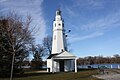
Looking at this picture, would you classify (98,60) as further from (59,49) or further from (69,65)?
(59,49)

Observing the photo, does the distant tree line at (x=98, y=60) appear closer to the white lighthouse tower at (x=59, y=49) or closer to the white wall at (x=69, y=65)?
the white wall at (x=69, y=65)

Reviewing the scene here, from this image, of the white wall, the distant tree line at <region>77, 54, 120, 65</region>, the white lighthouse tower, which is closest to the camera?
the white lighthouse tower

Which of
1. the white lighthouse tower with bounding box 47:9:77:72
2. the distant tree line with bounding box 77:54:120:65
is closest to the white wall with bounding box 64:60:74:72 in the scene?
the white lighthouse tower with bounding box 47:9:77:72

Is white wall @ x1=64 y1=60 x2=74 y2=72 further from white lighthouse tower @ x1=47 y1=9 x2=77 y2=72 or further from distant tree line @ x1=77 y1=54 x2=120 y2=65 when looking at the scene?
distant tree line @ x1=77 y1=54 x2=120 y2=65

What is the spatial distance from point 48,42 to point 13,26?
151 feet

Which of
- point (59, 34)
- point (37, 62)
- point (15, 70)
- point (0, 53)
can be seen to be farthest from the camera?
point (37, 62)

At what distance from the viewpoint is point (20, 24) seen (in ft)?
64.7

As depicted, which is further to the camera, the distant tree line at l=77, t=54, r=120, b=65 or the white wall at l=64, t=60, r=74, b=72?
the distant tree line at l=77, t=54, r=120, b=65

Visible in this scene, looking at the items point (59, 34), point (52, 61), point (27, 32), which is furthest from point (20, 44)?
point (59, 34)

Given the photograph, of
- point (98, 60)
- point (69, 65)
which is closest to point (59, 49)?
point (69, 65)

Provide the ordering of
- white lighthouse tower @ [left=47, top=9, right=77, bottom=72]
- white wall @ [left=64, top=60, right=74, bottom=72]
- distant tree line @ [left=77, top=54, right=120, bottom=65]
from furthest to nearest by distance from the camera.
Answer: distant tree line @ [left=77, top=54, right=120, bottom=65] < white wall @ [left=64, top=60, right=74, bottom=72] < white lighthouse tower @ [left=47, top=9, right=77, bottom=72]

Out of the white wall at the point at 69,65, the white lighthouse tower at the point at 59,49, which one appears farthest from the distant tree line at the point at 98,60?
the white lighthouse tower at the point at 59,49

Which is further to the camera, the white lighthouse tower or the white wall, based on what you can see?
the white wall

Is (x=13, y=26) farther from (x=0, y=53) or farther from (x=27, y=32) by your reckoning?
(x=0, y=53)
